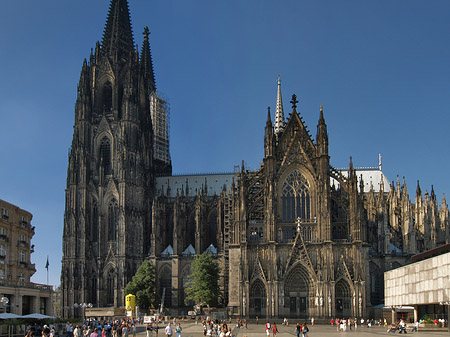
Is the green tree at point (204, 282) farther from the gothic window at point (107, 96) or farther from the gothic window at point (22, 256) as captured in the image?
the gothic window at point (107, 96)

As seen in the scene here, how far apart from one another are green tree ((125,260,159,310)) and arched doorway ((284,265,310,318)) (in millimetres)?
20075

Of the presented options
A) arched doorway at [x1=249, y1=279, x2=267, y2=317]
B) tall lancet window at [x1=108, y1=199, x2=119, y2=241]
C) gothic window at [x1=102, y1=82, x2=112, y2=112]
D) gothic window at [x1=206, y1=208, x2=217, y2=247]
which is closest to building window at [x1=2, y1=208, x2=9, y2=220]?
tall lancet window at [x1=108, y1=199, x2=119, y2=241]

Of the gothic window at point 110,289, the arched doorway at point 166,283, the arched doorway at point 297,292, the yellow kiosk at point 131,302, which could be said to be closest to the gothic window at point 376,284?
the arched doorway at point 297,292

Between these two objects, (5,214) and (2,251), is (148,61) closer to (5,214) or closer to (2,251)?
(5,214)

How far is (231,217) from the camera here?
8112 cm

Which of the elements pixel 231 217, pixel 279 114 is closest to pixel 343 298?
pixel 231 217

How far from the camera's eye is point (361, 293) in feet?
243

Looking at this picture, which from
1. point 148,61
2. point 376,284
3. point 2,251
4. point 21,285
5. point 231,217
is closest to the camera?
point 21,285

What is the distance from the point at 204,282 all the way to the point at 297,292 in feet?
41.8

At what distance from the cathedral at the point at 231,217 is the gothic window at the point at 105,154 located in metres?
0.23

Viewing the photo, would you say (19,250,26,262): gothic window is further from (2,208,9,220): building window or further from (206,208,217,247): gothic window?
(206,208,217,247): gothic window

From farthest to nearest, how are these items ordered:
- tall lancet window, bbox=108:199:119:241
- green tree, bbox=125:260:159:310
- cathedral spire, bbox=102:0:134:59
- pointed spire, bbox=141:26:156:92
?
pointed spire, bbox=141:26:156:92 → cathedral spire, bbox=102:0:134:59 → tall lancet window, bbox=108:199:119:241 → green tree, bbox=125:260:159:310

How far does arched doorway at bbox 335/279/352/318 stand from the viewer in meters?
74.9

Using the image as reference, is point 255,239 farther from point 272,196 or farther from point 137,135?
point 137,135
